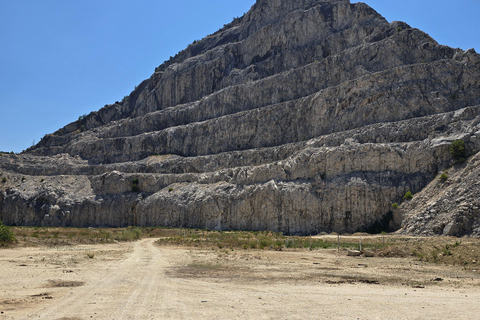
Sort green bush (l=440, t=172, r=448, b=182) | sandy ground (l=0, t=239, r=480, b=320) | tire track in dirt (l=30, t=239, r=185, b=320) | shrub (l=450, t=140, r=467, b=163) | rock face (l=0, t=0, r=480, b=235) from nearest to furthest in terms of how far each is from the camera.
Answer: tire track in dirt (l=30, t=239, r=185, b=320) → sandy ground (l=0, t=239, r=480, b=320) → green bush (l=440, t=172, r=448, b=182) → shrub (l=450, t=140, r=467, b=163) → rock face (l=0, t=0, r=480, b=235)

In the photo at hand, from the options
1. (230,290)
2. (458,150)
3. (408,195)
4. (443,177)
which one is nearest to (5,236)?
(230,290)

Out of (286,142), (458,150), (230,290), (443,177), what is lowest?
(230,290)

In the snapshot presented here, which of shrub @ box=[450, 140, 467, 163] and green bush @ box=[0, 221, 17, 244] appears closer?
green bush @ box=[0, 221, 17, 244]

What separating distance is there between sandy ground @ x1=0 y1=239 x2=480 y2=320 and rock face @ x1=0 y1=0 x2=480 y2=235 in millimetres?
24632

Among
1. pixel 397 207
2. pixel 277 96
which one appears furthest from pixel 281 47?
pixel 397 207

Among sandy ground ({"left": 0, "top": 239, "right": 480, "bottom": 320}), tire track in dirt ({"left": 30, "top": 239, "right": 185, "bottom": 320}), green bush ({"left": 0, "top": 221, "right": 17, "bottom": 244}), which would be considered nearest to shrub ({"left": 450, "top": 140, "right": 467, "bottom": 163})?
sandy ground ({"left": 0, "top": 239, "right": 480, "bottom": 320})

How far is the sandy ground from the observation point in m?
10.1

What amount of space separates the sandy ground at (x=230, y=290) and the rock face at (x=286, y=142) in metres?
24.6

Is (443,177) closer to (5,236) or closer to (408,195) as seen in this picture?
(408,195)

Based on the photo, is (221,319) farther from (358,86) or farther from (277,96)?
(277,96)

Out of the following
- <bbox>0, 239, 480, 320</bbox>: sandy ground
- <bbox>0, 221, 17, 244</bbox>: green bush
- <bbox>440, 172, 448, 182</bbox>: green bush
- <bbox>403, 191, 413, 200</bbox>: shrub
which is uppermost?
<bbox>440, 172, 448, 182</bbox>: green bush

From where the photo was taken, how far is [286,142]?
69.4 m

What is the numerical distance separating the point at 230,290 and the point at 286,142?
57215 millimetres

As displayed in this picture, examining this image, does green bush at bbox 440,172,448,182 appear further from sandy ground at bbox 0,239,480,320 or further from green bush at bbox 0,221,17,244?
green bush at bbox 0,221,17,244
